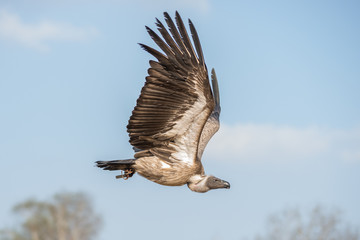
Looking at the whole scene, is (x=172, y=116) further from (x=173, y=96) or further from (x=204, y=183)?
(x=204, y=183)

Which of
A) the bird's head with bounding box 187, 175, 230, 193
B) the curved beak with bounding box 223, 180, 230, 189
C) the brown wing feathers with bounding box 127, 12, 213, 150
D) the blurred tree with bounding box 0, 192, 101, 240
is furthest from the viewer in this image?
the blurred tree with bounding box 0, 192, 101, 240

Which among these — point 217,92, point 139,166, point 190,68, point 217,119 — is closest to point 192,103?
point 190,68

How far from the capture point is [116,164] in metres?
8.65

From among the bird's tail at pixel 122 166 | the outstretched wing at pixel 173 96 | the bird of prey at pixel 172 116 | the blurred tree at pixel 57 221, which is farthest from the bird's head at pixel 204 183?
the blurred tree at pixel 57 221

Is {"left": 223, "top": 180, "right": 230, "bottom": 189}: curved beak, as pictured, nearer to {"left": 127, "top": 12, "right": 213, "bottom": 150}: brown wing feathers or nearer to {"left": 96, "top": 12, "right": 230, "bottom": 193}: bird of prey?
{"left": 96, "top": 12, "right": 230, "bottom": 193}: bird of prey

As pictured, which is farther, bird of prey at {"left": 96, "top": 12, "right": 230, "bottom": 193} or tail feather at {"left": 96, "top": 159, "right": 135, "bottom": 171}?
tail feather at {"left": 96, "top": 159, "right": 135, "bottom": 171}

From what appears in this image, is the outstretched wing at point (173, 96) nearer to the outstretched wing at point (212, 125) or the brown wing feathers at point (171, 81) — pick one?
the brown wing feathers at point (171, 81)

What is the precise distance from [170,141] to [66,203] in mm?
37747

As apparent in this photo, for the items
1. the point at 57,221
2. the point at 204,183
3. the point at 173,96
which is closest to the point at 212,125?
the point at 204,183

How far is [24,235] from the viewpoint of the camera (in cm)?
4400

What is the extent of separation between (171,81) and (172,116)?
49cm

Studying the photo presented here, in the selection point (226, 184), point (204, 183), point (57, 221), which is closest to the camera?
point (204, 183)

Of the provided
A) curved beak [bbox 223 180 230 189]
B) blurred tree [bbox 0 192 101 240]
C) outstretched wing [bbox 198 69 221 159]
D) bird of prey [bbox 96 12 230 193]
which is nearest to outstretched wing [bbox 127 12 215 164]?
bird of prey [bbox 96 12 230 193]

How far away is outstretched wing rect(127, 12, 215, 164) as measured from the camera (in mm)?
7789
